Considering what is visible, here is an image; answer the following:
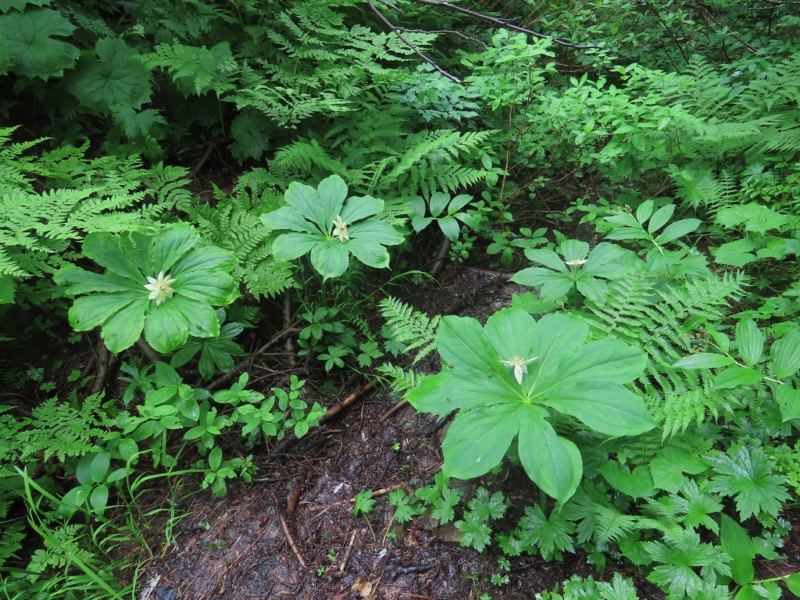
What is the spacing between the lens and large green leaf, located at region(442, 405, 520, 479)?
131 centimetres

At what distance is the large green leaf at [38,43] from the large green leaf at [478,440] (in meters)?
3.67

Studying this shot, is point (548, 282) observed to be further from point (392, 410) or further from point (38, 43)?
point (38, 43)

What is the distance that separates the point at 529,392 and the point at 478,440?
0.31 metres

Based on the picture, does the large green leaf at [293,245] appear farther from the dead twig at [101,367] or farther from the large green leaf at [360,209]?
the dead twig at [101,367]

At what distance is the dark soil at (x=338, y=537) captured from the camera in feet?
5.72

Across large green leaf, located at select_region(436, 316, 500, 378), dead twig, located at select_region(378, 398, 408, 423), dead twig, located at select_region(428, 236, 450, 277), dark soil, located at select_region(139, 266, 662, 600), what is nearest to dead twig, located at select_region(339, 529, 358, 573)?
dark soil, located at select_region(139, 266, 662, 600)

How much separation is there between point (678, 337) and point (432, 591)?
1.55 m

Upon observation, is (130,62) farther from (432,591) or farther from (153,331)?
(432,591)

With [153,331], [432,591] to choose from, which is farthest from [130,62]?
[432,591]

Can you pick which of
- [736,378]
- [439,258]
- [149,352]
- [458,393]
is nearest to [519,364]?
[458,393]

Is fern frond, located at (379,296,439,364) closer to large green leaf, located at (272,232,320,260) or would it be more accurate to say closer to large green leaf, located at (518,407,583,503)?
large green leaf, located at (272,232,320,260)

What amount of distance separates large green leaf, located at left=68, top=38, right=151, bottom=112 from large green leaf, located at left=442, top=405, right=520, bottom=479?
3422mm

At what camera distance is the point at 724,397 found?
1656mm

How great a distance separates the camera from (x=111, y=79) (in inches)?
124
